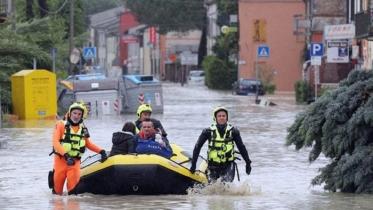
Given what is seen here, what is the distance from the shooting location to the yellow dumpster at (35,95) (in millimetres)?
37469

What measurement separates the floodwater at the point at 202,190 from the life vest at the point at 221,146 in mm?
394

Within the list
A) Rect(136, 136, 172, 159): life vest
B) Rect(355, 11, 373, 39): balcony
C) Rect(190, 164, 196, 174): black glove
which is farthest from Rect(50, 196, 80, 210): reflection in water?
Rect(355, 11, 373, 39): balcony

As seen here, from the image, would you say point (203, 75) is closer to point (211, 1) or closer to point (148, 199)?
point (211, 1)

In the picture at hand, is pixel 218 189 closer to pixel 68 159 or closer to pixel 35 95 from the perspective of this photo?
pixel 68 159

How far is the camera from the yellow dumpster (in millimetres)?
37469

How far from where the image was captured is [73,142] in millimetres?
14742

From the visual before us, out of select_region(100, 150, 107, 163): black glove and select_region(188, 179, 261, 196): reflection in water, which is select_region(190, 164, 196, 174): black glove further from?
select_region(100, 150, 107, 163): black glove

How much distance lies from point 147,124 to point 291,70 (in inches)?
2619

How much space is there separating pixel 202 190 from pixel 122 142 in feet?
4.24

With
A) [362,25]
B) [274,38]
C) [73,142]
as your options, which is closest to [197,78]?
[274,38]

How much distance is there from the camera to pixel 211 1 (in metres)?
Answer: 107

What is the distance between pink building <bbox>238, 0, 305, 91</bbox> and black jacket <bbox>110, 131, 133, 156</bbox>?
216 ft

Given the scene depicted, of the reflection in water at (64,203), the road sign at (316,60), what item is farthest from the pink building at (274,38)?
the reflection in water at (64,203)

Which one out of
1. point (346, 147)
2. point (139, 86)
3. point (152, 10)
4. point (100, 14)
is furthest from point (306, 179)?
point (100, 14)
